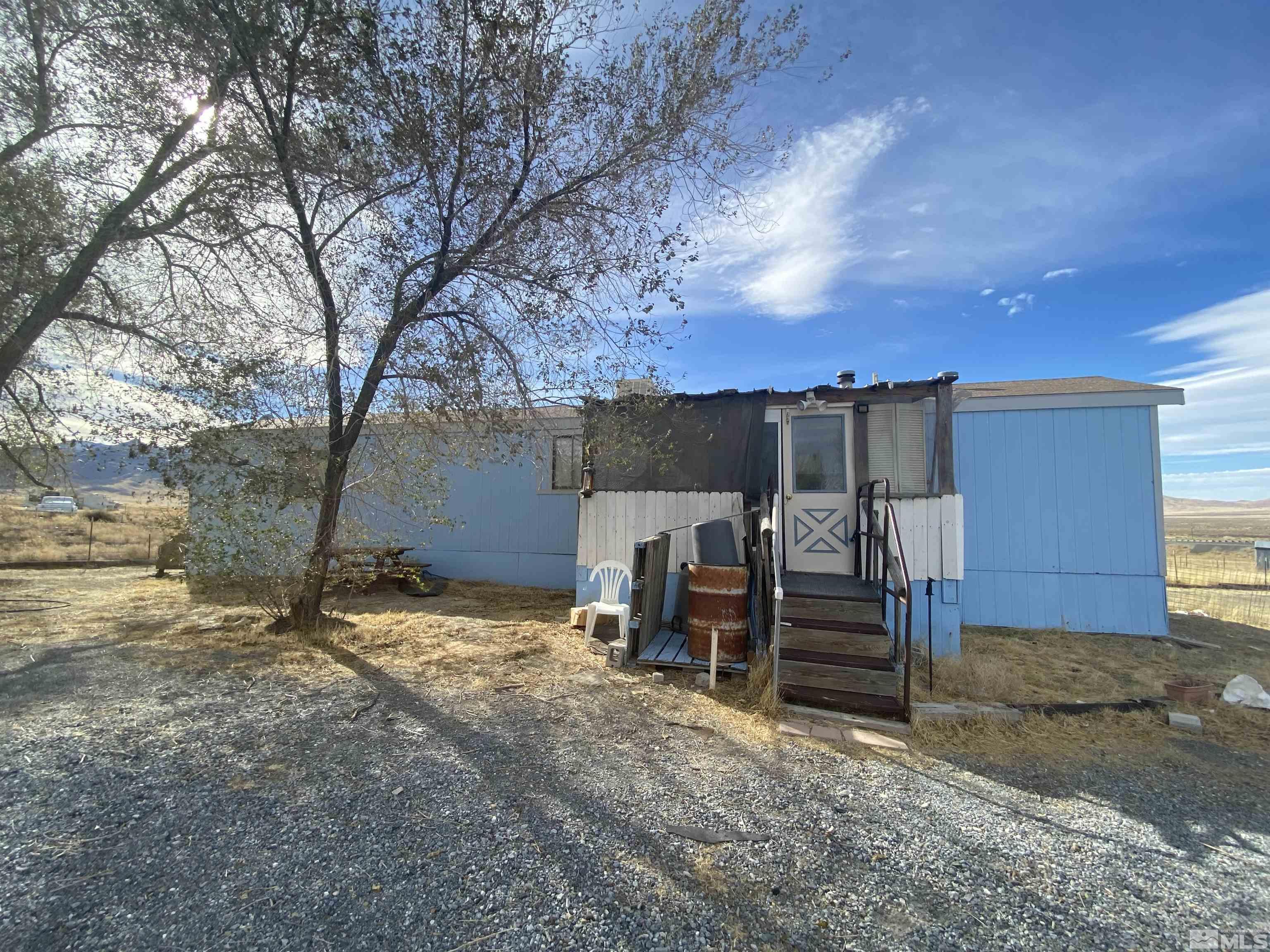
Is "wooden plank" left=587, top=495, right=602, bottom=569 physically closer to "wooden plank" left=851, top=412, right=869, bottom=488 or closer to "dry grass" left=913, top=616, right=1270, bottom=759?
"wooden plank" left=851, top=412, right=869, bottom=488

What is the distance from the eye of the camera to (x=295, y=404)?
20.7 feet

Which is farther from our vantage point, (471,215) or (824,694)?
(471,215)

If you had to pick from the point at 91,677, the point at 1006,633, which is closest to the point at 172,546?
the point at 91,677

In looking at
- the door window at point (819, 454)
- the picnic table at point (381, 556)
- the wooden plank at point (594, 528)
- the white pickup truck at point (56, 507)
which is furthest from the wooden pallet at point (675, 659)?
the white pickup truck at point (56, 507)

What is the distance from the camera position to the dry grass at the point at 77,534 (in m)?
13.2

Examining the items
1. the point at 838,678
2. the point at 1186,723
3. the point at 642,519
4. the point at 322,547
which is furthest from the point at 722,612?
the point at 322,547

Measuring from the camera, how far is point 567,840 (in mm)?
2645

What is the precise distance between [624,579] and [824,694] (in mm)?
3202

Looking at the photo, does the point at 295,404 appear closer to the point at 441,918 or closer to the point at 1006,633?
the point at 441,918

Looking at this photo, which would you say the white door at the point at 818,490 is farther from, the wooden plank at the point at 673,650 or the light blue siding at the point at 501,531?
the light blue siding at the point at 501,531

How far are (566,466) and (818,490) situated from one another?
210 inches

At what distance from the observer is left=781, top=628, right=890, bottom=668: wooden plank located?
462cm

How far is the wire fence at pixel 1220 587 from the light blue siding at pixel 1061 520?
A: 741mm

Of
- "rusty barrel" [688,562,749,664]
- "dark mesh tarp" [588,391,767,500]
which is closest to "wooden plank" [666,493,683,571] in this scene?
"dark mesh tarp" [588,391,767,500]
